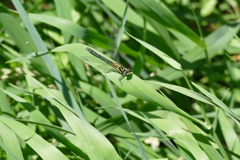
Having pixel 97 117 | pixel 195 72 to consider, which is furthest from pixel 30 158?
pixel 195 72

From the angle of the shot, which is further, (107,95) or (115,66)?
(107,95)

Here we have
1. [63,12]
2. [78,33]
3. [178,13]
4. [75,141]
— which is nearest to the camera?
[75,141]

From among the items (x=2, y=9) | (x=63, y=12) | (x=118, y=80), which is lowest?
(x=118, y=80)

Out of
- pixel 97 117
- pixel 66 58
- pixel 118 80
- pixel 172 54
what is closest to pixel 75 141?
pixel 97 117

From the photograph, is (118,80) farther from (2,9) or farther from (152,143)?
(2,9)

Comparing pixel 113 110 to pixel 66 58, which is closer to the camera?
pixel 113 110

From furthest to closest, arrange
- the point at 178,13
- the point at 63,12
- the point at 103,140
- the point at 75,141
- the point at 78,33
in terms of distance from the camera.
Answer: the point at 178,13 → the point at 63,12 → the point at 78,33 → the point at 75,141 → the point at 103,140

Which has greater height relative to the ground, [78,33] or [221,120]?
[78,33]
